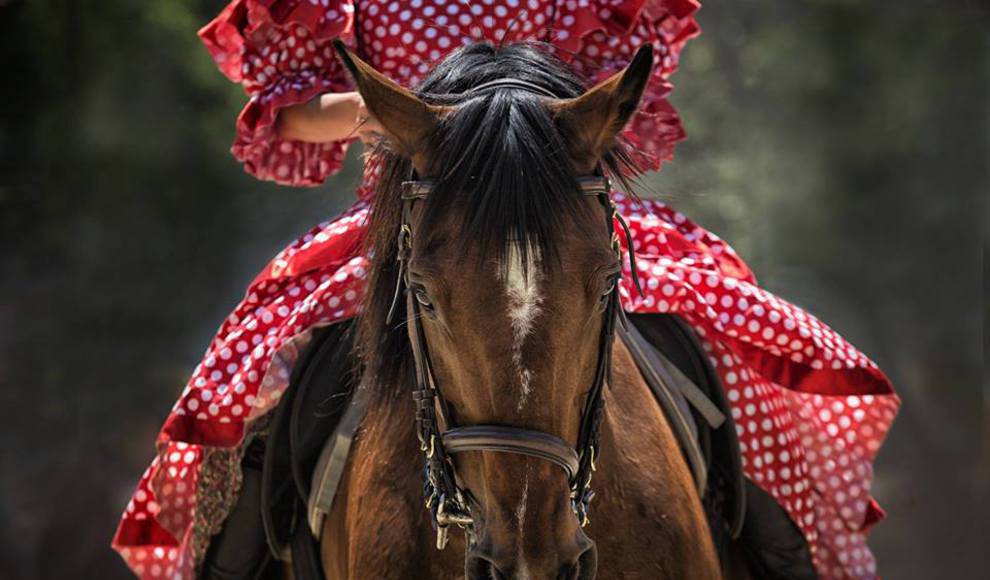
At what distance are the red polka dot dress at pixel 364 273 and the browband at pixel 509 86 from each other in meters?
0.44

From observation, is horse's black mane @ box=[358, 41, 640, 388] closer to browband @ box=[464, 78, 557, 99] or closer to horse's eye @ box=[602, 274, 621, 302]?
browband @ box=[464, 78, 557, 99]

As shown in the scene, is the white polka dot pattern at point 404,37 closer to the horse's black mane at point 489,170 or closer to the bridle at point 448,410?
the horse's black mane at point 489,170

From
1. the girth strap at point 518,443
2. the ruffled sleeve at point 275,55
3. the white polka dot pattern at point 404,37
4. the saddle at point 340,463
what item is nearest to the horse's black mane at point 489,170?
the girth strap at point 518,443

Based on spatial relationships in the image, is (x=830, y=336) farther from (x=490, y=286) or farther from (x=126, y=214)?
(x=126, y=214)

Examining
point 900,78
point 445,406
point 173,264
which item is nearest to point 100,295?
point 173,264

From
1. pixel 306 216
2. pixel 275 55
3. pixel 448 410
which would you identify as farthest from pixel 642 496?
pixel 306 216

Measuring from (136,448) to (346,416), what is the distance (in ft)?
15.4

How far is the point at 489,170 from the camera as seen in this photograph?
2.18m

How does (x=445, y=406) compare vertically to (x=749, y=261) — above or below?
above

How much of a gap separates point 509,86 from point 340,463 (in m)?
1.02

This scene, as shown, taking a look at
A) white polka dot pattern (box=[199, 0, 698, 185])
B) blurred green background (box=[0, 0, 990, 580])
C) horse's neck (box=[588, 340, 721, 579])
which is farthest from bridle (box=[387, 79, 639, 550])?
blurred green background (box=[0, 0, 990, 580])

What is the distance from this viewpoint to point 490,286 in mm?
2102

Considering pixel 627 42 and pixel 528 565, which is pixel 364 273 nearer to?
pixel 528 565

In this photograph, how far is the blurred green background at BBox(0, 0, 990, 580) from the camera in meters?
7.02
